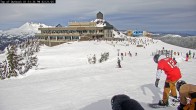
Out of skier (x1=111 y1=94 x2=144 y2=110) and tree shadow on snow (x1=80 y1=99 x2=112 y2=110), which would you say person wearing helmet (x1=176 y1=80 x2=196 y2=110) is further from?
tree shadow on snow (x1=80 y1=99 x2=112 y2=110)

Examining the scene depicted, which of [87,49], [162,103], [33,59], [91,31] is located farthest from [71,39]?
[162,103]

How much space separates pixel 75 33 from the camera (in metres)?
90.0

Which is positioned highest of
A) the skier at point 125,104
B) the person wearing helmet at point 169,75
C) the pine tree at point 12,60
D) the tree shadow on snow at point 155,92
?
the skier at point 125,104

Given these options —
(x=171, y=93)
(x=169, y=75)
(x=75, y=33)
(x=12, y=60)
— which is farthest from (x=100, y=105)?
(x=75, y=33)

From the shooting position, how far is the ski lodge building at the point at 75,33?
87.7m

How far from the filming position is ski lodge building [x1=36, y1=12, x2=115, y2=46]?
8772cm

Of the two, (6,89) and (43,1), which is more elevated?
(43,1)

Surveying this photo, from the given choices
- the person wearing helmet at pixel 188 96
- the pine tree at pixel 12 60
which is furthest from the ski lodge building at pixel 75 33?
the person wearing helmet at pixel 188 96

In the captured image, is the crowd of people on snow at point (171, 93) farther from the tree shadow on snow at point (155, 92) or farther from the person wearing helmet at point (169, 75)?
the tree shadow on snow at point (155, 92)

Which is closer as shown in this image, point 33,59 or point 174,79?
point 174,79

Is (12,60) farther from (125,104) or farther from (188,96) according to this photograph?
(125,104)

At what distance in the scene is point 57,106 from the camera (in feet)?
36.5

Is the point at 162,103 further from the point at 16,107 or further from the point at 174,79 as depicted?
the point at 16,107

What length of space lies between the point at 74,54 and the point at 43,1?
48.3 meters
